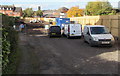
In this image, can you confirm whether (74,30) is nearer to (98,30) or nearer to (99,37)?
(98,30)

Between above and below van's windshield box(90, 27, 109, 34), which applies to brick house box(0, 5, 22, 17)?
above

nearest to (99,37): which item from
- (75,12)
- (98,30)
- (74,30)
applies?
(98,30)

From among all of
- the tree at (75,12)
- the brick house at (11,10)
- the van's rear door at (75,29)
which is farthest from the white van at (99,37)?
the brick house at (11,10)

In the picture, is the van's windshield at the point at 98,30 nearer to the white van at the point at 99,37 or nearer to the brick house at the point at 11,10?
the white van at the point at 99,37

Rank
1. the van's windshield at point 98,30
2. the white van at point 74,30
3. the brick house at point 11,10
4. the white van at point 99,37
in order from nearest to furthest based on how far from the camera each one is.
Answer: the white van at point 99,37, the van's windshield at point 98,30, the white van at point 74,30, the brick house at point 11,10

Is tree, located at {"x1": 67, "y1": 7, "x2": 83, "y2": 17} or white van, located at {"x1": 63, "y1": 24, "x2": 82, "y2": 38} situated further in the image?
tree, located at {"x1": 67, "y1": 7, "x2": 83, "y2": 17}

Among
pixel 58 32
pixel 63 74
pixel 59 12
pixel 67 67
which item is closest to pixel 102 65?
pixel 67 67

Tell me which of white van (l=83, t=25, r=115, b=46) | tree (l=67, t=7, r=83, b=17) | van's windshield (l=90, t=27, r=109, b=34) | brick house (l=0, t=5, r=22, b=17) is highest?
brick house (l=0, t=5, r=22, b=17)

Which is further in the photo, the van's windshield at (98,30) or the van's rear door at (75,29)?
the van's rear door at (75,29)

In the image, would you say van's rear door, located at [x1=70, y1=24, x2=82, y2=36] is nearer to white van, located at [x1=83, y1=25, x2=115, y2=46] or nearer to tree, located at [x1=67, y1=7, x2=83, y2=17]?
white van, located at [x1=83, y1=25, x2=115, y2=46]

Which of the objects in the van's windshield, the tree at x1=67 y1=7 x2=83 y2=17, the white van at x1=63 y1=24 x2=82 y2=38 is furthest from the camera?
the tree at x1=67 y1=7 x2=83 y2=17

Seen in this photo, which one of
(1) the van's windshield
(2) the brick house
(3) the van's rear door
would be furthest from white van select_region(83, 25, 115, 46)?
(2) the brick house

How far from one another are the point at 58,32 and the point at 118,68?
1524 centimetres

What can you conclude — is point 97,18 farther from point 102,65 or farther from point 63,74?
point 63,74
